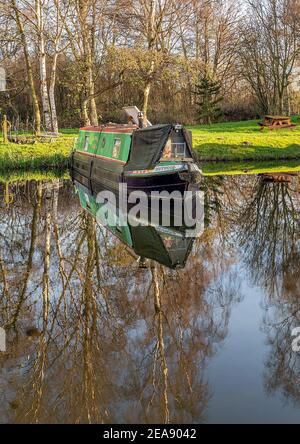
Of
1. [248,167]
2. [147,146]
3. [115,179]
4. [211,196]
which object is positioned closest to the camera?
[147,146]

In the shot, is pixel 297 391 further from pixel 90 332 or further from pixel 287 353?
pixel 90 332

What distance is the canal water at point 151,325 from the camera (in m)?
4.01

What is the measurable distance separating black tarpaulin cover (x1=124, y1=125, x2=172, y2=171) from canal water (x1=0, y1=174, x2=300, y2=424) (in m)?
3.17

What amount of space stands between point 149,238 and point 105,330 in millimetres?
3819

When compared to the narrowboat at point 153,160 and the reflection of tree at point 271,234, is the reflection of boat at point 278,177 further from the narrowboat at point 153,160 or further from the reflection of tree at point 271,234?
the narrowboat at point 153,160

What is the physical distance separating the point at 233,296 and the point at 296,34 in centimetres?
2743

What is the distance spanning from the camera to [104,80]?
3347 centimetres

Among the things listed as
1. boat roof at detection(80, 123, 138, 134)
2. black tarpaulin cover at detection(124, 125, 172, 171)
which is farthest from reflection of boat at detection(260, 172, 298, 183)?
black tarpaulin cover at detection(124, 125, 172, 171)

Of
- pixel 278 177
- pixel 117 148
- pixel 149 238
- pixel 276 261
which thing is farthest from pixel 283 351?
pixel 278 177

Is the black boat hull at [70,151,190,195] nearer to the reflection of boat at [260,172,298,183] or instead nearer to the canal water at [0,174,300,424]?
the canal water at [0,174,300,424]

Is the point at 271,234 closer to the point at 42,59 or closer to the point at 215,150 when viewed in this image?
the point at 215,150

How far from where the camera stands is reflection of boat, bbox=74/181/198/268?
7902 millimetres

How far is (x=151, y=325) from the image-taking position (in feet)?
17.7

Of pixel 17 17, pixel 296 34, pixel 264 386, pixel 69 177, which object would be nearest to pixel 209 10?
pixel 296 34
